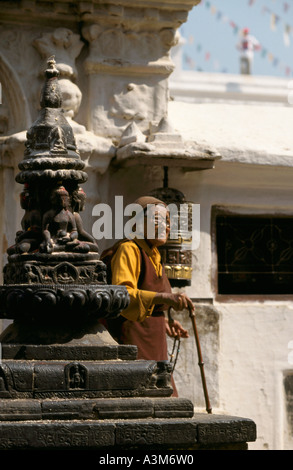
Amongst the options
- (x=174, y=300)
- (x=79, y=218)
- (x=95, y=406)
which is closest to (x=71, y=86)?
(x=174, y=300)

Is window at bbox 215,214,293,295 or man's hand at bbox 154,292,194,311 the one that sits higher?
window at bbox 215,214,293,295

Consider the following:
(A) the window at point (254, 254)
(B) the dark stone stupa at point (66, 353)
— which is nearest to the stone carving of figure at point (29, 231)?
(B) the dark stone stupa at point (66, 353)

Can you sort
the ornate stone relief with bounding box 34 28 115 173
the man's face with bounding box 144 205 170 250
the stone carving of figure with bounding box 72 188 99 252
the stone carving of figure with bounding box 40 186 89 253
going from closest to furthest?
the stone carving of figure with bounding box 40 186 89 253, the stone carving of figure with bounding box 72 188 99 252, the man's face with bounding box 144 205 170 250, the ornate stone relief with bounding box 34 28 115 173

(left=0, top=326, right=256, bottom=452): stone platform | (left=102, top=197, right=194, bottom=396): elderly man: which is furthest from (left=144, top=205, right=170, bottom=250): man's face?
(left=0, top=326, right=256, bottom=452): stone platform

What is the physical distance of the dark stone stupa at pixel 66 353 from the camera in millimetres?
6043

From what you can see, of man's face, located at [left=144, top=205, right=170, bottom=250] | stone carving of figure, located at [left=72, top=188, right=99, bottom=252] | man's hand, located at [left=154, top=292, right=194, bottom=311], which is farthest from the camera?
man's face, located at [left=144, top=205, right=170, bottom=250]

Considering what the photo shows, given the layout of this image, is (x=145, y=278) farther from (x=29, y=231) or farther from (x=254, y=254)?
(x=254, y=254)

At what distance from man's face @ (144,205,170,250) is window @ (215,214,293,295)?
2379 millimetres

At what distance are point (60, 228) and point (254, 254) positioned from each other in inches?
161

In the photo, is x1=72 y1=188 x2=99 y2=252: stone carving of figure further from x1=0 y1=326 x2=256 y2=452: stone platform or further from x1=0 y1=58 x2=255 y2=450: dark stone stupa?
x1=0 y1=326 x2=256 y2=452: stone platform

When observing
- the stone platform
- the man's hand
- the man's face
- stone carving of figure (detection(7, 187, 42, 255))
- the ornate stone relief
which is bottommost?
the stone platform

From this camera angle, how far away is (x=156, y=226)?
26.5 feet

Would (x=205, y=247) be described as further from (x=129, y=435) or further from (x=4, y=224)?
(x=129, y=435)

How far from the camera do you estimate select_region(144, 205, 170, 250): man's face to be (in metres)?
8.07
